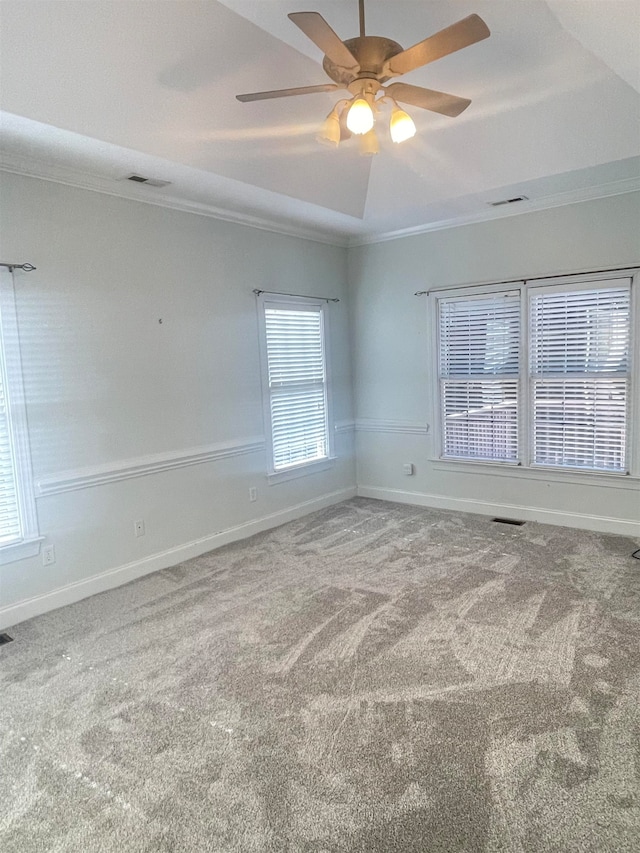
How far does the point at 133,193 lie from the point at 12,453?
6.26 ft

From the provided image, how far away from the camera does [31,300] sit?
3207 millimetres

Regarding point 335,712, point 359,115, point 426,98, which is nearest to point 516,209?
point 426,98

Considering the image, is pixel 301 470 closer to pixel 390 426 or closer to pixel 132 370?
pixel 390 426

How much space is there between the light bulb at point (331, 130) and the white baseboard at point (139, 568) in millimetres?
2966

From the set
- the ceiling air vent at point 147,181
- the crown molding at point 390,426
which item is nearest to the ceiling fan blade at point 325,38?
the ceiling air vent at point 147,181

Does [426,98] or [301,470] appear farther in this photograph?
[301,470]

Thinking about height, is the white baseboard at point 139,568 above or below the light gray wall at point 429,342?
below

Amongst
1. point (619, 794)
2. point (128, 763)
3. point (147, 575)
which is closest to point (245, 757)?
point (128, 763)

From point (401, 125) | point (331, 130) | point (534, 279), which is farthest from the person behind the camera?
point (534, 279)

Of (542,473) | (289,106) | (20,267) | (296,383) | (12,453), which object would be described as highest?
(289,106)

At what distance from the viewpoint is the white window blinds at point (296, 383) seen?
15.9ft

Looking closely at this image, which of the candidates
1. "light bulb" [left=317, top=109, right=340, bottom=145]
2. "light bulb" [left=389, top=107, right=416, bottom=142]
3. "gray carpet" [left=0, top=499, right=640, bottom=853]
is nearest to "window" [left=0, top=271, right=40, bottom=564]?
"gray carpet" [left=0, top=499, right=640, bottom=853]

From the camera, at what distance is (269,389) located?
4785mm

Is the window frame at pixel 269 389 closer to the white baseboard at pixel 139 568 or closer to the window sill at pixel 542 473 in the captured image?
the white baseboard at pixel 139 568
